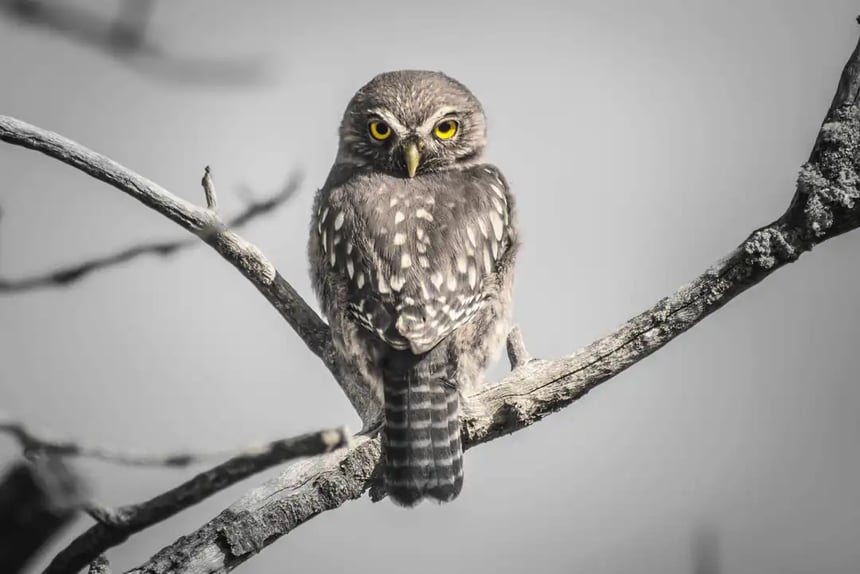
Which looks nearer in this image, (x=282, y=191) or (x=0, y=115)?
(x=282, y=191)

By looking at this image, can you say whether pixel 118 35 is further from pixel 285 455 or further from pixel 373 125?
pixel 373 125

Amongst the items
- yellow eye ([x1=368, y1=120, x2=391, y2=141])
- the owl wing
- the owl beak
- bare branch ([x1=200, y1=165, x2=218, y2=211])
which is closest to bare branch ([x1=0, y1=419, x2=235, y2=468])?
the owl wing

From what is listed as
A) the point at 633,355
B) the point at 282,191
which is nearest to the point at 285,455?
the point at 282,191

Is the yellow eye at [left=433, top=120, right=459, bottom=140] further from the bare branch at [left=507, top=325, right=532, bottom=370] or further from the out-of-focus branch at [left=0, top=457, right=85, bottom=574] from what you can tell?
the out-of-focus branch at [left=0, top=457, right=85, bottom=574]

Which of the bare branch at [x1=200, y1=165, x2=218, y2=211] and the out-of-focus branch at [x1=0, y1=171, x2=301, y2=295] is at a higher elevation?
the bare branch at [x1=200, y1=165, x2=218, y2=211]

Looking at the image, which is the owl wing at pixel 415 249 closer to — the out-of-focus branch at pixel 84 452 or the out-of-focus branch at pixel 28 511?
the out-of-focus branch at pixel 84 452

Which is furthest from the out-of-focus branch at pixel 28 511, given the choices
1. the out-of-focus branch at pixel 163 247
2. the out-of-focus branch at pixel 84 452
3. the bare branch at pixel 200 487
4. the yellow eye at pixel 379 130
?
the yellow eye at pixel 379 130

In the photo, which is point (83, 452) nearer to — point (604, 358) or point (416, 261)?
point (604, 358)
